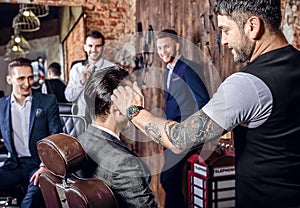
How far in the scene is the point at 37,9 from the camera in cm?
371

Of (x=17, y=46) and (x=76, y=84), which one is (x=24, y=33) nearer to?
(x=17, y=46)

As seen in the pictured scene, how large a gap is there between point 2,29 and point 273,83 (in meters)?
3.00

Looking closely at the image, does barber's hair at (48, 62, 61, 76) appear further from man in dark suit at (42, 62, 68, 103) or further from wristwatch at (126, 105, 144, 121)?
wristwatch at (126, 105, 144, 121)

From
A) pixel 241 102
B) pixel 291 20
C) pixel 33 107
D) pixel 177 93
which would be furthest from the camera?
pixel 291 20

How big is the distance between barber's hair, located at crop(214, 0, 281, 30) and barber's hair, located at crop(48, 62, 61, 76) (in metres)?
2.62

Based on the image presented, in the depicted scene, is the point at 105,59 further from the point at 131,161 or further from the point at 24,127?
the point at 131,161

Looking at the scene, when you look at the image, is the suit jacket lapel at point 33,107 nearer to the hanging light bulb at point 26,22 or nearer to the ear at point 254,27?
the hanging light bulb at point 26,22

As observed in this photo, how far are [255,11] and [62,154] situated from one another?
2.83 ft

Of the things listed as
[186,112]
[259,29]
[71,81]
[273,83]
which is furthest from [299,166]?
[71,81]

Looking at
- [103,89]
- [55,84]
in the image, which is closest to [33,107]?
[55,84]

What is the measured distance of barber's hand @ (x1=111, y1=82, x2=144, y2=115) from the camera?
1.52 m

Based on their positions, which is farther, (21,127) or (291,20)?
(291,20)

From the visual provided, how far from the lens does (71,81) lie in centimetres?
382

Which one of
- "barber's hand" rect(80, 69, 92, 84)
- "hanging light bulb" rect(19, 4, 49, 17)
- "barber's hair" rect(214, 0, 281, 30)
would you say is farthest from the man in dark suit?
"barber's hair" rect(214, 0, 281, 30)
